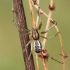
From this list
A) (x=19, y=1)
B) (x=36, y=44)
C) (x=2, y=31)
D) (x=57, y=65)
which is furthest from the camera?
(x=2, y=31)

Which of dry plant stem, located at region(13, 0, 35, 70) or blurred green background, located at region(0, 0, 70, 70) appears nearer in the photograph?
dry plant stem, located at region(13, 0, 35, 70)

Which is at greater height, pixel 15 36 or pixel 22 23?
pixel 22 23

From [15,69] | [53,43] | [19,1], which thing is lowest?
[15,69]

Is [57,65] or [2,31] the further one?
[2,31]

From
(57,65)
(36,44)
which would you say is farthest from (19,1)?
(57,65)

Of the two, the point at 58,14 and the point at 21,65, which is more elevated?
the point at 58,14

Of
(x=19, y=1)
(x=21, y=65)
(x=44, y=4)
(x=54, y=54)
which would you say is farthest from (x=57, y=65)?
(x=19, y=1)

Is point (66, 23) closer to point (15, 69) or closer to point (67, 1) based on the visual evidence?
point (67, 1)

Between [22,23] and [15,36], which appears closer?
[22,23]

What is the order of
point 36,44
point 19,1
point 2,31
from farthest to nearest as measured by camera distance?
1. point 2,31
2. point 36,44
3. point 19,1

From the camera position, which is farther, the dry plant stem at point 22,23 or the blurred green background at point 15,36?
the blurred green background at point 15,36
